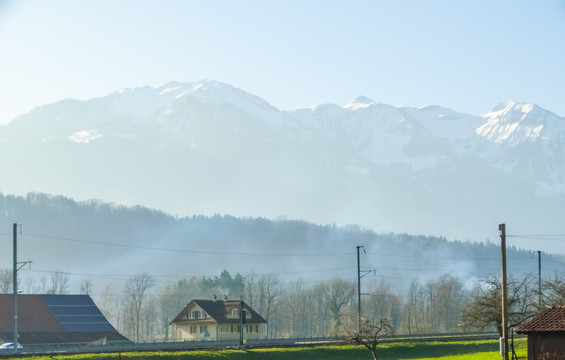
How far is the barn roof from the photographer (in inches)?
3620

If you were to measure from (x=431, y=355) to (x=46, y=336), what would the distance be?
3816 centimetres

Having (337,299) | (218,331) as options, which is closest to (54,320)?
(218,331)

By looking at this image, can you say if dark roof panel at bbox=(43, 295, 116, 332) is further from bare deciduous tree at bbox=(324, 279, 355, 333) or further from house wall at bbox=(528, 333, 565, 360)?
house wall at bbox=(528, 333, 565, 360)

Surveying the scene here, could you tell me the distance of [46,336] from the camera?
93125 millimetres

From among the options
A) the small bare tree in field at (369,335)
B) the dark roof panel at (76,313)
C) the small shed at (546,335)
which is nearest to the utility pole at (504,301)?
the small shed at (546,335)

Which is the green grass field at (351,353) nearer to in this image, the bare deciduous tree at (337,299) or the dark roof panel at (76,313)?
the bare deciduous tree at (337,299)

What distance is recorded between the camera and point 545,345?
157 ft

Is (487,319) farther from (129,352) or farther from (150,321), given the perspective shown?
(150,321)

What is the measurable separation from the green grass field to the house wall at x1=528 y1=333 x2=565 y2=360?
13573 mm

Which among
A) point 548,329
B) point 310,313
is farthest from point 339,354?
point 310,313

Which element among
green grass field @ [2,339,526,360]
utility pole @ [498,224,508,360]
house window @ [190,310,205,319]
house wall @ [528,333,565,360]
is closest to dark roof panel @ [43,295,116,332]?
house window @ [190,310,205,319]

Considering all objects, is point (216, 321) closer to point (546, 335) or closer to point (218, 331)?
point (218, 331)

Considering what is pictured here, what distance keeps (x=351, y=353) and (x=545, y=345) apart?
109 ft

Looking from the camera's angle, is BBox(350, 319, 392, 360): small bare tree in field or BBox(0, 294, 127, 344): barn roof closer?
BBox(350, 319, 392, 360): small bare tree in field
